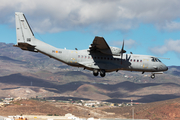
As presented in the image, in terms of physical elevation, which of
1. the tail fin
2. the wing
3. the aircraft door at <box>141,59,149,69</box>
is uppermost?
the tail fin

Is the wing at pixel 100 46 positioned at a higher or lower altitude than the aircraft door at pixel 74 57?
higher

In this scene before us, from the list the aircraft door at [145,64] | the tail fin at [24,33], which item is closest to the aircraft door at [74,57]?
the tail fin at [24,33]

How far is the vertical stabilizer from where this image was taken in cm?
4962

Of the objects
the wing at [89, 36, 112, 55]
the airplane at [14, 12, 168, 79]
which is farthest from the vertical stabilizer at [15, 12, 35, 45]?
the wing at [89, 36, 112, 55]

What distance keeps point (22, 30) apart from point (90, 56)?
46.2ft

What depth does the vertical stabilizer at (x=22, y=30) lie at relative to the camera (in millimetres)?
49625

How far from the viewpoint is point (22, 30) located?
5012cm

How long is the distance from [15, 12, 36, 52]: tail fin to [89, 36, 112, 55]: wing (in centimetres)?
1175

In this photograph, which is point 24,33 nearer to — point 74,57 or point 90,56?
point 74,57

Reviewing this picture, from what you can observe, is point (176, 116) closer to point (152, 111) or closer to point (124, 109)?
point (152, 111)

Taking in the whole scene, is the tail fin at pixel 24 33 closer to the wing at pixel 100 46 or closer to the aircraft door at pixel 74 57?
the aircraft door at pixel 74 57

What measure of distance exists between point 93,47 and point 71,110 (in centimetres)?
12768

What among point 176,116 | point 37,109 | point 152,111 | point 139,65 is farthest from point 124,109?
point 139,65

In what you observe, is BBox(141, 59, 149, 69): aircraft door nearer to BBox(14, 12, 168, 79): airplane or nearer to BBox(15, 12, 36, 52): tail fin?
BBox(14, 12, 168, 79): airplane
